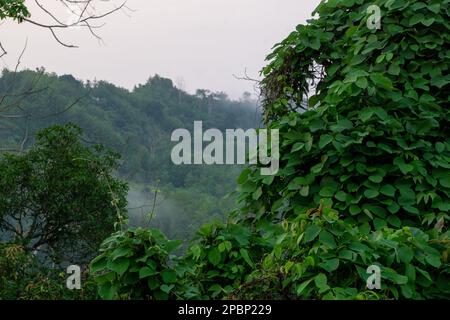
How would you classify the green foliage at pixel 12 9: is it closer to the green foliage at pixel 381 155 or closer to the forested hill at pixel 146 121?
the green foliage at pixel 381 155

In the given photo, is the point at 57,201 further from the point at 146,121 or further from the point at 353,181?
the point at 146,121

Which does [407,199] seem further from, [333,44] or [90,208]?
[90,208]

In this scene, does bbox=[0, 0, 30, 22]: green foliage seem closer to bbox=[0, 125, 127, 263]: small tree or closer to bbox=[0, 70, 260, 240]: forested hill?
bbox=[0, 125, 127, 263]: small tree

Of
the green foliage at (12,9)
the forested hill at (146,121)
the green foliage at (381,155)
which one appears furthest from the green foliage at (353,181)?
the forested hill at (146,121)

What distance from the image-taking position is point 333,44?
14.2 ft

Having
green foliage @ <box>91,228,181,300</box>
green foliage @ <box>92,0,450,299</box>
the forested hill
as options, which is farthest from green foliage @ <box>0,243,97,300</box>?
the forested hill

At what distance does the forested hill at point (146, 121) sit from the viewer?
18.3 metres

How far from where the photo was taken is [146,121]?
2503 cm

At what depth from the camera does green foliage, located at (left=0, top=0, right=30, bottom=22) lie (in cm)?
515

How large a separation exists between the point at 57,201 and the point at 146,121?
17226 mm

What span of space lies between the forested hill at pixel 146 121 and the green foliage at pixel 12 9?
9.26 metres

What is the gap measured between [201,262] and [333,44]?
1.94 metres

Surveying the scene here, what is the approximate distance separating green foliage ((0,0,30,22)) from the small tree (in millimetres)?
2807
